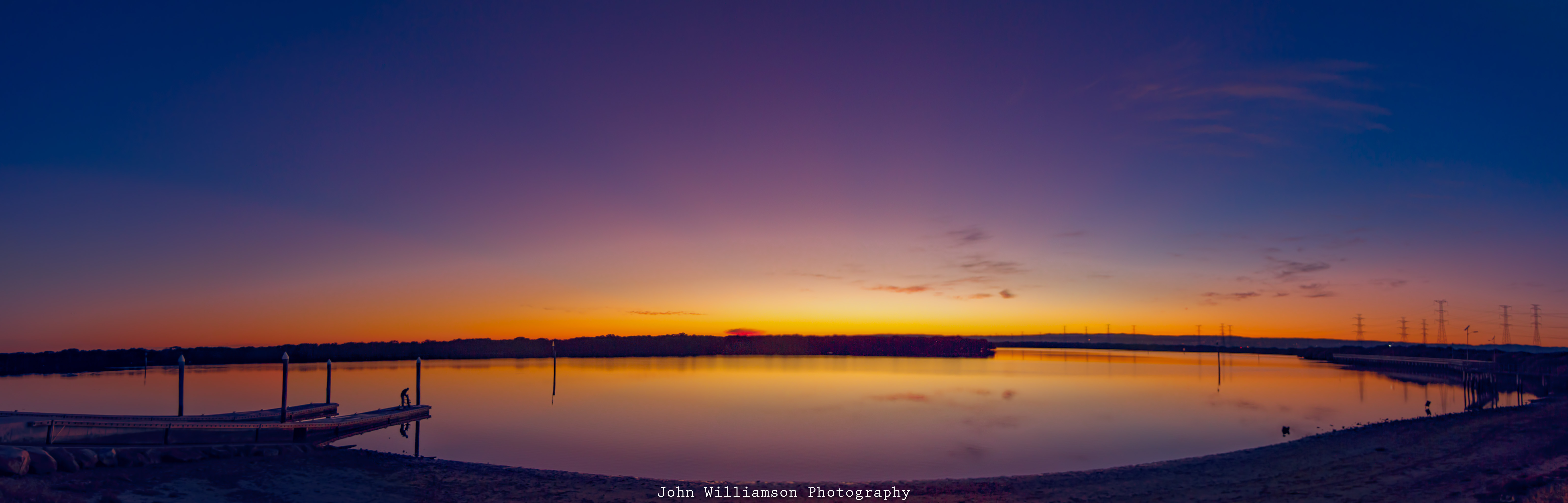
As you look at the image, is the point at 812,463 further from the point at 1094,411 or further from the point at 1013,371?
the point at 1013,371

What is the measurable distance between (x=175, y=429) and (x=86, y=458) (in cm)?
547

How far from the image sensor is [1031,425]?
3275 centimetres

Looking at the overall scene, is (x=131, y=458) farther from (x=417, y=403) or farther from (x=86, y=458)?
(x=417, y=403)

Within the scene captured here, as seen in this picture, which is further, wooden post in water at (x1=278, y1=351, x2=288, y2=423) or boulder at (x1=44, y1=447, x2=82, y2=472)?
wooden post in water at (x1=278, y1=351, x2=288, y2=423)

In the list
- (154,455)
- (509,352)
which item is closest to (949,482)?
(154,455)

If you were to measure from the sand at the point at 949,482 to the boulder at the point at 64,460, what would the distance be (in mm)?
353

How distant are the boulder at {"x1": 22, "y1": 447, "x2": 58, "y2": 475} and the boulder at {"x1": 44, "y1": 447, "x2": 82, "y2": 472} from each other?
98 millimetres

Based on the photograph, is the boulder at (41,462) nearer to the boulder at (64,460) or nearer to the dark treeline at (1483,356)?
the boulder at (64,460)

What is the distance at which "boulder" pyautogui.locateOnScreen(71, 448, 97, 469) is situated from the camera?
1315cm

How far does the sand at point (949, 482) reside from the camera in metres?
12.9

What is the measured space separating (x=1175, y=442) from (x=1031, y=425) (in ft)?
21.2

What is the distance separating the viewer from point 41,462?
12328 millimetres

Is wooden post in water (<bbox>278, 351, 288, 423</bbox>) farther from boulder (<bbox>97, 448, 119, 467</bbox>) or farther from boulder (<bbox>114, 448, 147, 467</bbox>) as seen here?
boulder (<bbox>97, 448, 119, 467</bbox>)

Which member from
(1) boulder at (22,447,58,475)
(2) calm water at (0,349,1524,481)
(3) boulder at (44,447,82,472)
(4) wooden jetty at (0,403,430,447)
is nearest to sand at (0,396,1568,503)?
(1) boulder at (22,447,58,475)
